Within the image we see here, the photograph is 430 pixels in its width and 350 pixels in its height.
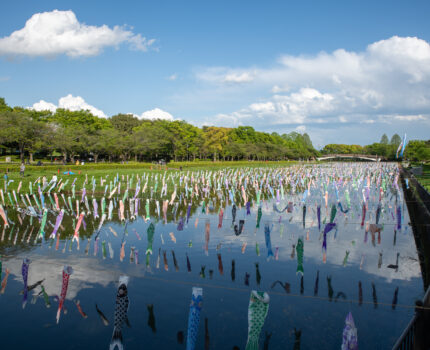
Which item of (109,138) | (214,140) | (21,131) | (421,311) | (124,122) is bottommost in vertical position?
(421,311)

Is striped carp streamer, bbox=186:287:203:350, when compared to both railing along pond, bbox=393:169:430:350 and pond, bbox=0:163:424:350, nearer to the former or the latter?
pond, bbox=0:163:424:350

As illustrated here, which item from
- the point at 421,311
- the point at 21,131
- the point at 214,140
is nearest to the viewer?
the point at 421,311

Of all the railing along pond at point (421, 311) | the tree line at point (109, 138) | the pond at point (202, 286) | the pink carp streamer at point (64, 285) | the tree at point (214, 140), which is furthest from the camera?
the tree at point (214, 140)

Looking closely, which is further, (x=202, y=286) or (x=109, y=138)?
(x=109, y=138)

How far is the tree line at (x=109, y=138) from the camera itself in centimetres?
4728

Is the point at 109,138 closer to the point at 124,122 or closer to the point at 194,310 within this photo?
the point at 124,122

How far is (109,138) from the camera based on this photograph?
6606 centimetres

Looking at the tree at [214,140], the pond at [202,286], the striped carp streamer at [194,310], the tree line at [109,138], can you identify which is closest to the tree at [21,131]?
the tree line at [109,138]

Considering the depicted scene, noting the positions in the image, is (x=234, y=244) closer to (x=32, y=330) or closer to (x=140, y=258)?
(x=140, y=258)

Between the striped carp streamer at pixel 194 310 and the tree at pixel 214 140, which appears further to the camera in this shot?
the tree at pixel 214 140

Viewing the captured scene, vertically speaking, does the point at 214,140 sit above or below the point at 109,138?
above

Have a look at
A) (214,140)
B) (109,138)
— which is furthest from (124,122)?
(109,138)

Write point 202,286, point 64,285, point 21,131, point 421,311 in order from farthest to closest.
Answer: point 21,131 < point 202,286 < point 64,285 < point 421,311

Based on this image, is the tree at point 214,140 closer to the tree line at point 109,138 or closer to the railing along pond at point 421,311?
the tree line at point 109,138
